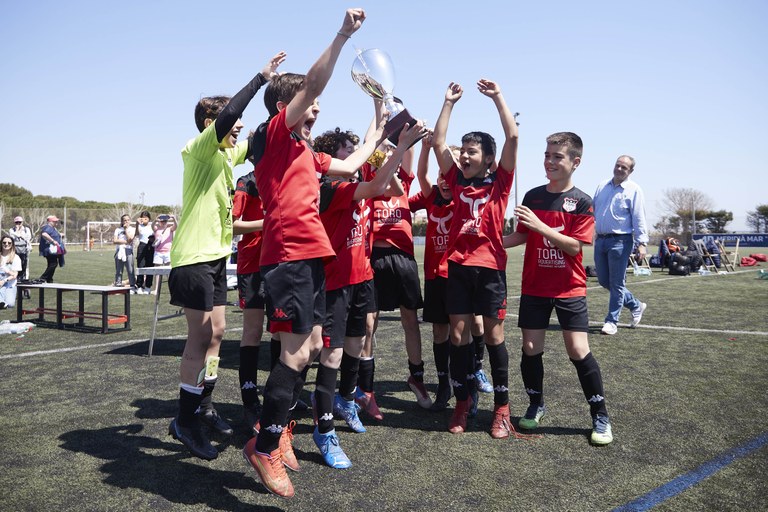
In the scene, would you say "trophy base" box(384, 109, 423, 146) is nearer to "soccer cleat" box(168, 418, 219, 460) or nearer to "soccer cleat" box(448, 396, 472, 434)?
"soccer cleat" box(448, 396, 472, 434)

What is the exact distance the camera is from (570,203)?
4.07 m

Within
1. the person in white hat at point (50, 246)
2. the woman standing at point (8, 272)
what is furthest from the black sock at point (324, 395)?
the person in white hat at point (50, 246)

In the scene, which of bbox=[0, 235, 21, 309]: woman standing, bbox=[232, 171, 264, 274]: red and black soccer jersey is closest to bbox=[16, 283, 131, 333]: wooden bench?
bbox=[0, 235, 21, 309]: woman standing

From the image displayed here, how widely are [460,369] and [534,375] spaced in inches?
20.8

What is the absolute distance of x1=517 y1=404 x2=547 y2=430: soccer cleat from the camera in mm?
4035

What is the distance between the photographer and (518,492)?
2986 millimetres

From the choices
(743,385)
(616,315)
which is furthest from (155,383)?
(616,315)

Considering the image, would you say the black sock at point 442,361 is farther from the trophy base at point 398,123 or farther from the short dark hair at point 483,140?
the trophy base at point 398,123

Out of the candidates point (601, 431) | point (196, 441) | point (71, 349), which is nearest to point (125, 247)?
point (71, 349)

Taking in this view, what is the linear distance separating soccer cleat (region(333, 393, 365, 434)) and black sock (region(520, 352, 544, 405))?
1.21m

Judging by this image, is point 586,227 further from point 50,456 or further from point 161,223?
point 161,223

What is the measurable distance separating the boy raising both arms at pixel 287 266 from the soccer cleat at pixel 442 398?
1.73 meters

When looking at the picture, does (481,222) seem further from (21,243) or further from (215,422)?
(21,243)

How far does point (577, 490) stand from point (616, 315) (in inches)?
211
